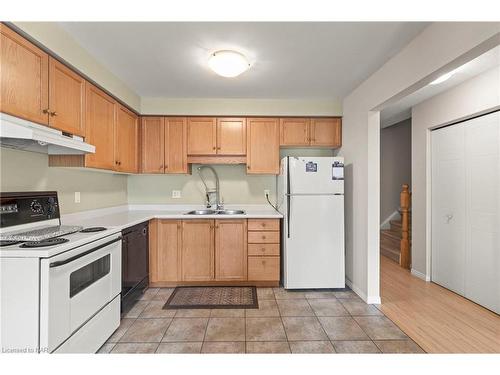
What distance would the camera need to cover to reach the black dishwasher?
2.40 m

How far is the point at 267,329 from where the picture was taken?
86.8 inches

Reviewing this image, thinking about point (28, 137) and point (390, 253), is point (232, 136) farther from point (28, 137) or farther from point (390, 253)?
point (390, 253)

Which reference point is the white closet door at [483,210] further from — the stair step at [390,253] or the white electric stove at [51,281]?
the white electric stove at [51,281]

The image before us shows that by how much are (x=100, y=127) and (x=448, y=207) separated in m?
4.00

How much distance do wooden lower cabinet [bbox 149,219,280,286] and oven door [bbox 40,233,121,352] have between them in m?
0.96

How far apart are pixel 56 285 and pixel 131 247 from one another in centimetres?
112

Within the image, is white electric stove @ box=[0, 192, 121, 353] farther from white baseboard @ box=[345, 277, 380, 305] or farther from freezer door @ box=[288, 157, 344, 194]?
white baseboard @ box=[345, 277, 380, 305]

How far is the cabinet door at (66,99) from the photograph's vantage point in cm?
186

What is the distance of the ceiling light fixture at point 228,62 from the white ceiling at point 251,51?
62 mm

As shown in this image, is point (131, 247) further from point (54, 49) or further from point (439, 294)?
point (439, 294)

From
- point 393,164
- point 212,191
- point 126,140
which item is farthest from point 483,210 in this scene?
point 126,140

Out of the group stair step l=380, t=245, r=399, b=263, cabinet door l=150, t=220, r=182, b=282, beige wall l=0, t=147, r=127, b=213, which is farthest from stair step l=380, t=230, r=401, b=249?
beige wall l=0, t=147, r=127, b=213

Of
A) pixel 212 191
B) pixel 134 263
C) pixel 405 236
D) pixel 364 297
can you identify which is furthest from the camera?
pixel 405 236

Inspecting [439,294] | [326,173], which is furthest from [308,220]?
[439,294]
